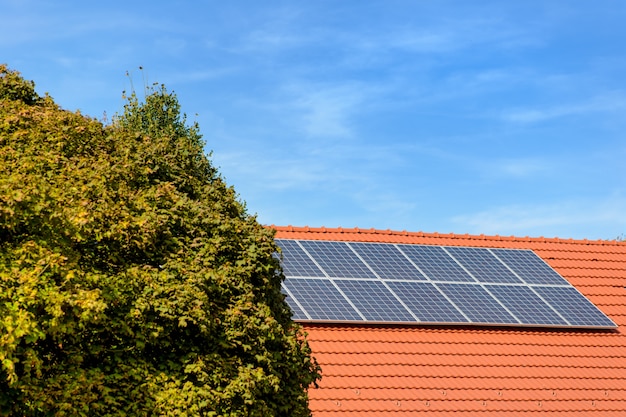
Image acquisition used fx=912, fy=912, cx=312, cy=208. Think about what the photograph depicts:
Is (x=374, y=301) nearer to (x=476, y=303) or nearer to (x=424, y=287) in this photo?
(x=424, y=287)

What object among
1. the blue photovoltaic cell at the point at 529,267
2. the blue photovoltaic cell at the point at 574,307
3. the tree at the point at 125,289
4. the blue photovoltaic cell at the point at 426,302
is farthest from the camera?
the blue photovoltaic cell at the point at 529,267

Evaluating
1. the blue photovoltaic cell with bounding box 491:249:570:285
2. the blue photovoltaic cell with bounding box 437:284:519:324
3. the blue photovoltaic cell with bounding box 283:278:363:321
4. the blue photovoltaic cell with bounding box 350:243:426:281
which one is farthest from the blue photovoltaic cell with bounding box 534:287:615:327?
the blue photovoltaic cell with bounding box 283:278:363:321

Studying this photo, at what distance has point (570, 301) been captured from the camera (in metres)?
22.5

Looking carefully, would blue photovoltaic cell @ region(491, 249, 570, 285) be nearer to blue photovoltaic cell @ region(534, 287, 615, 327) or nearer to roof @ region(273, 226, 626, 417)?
blue photovoltaic cell @ region(534, 287, 615, 327)

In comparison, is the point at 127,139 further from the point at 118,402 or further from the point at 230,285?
the point at 118,402

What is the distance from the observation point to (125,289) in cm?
1215

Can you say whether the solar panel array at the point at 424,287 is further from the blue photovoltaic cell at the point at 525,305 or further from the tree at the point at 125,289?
the tree at the point at 125,289

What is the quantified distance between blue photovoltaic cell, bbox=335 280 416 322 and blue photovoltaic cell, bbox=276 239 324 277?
2.16 ft

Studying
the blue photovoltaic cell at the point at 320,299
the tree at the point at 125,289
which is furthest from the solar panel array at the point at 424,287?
the tree at the point at 125,289

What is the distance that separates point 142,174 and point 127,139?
990 mm

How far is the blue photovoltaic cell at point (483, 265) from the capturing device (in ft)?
73.9

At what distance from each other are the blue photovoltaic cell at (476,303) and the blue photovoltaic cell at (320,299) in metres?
2.77

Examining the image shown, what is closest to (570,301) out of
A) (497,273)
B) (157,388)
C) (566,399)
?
(497,273)

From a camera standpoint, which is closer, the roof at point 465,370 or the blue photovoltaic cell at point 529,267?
the roof at point 465,370
